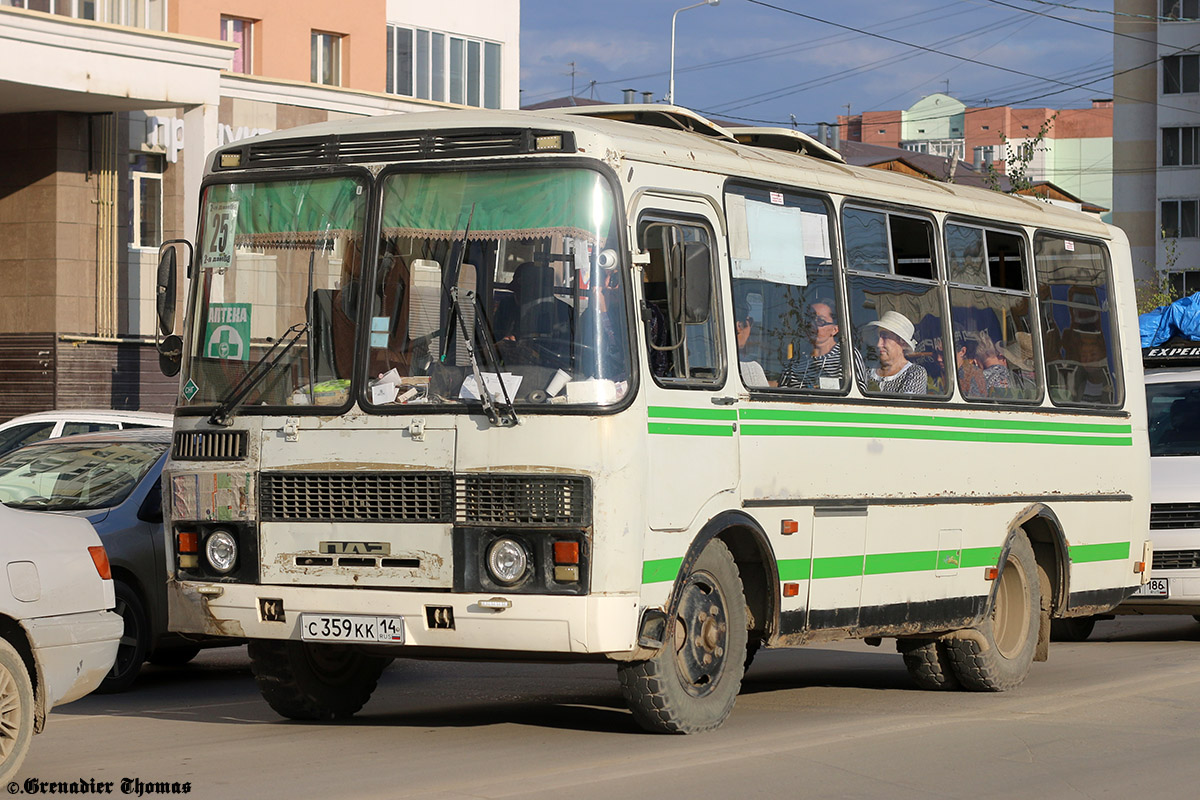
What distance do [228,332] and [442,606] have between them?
74.9 inches

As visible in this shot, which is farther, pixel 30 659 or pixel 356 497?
pixel 356 497

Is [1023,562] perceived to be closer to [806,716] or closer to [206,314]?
[806,716]

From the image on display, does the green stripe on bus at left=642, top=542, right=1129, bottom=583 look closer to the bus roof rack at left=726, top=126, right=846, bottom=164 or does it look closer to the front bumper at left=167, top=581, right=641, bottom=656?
the front bumper at left=167, top=581, right=641, bottom=656

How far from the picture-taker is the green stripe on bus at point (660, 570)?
28.1ft

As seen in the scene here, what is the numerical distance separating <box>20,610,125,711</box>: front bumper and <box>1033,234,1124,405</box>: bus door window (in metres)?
6.77

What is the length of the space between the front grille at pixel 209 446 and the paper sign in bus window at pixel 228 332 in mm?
405

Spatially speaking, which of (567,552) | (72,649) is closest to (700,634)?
(567,552)

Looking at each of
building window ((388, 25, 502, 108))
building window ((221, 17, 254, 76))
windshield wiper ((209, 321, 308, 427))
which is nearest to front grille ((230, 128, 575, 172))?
windshield wiper ((209, 321, 308, 427))

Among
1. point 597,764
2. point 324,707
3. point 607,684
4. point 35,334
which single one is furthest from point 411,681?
point 35,334

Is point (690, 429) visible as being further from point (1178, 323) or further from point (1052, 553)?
point (1178, 323)

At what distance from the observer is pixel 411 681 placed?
1246 centimetres

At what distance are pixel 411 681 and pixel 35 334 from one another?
18.4 meters

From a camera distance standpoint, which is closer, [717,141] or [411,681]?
[717,141]

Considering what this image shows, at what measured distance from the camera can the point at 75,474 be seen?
40.7 ft
